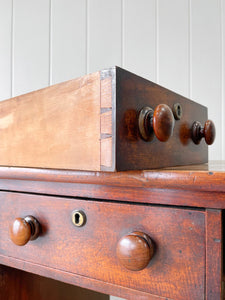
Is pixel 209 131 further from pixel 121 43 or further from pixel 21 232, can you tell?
pixel 121 43

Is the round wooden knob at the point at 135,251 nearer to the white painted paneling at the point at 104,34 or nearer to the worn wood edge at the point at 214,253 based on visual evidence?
the worn wood edge at the point at 214,253

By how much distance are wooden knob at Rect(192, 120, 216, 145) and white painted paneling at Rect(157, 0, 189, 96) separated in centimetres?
48

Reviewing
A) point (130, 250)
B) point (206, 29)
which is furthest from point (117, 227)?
point (206, 29)

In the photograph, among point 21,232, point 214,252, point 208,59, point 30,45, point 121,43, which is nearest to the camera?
point 214,252

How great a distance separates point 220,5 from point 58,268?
97 cm

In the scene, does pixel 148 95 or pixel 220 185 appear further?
pixel 148 95

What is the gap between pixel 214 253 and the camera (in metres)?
0.33

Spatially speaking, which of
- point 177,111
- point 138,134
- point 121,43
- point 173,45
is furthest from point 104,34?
point 138,134

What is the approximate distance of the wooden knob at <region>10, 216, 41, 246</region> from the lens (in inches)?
17.3

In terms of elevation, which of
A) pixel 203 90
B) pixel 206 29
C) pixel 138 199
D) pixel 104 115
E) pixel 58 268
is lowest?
pixel 58 268

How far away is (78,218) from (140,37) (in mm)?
832

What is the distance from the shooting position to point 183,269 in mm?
349

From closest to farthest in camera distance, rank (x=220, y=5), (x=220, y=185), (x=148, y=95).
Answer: (x=220, y=185) → (x=148, y=95) → (x=220, y=5)

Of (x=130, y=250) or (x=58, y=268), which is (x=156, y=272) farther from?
(x=58, y=268)
